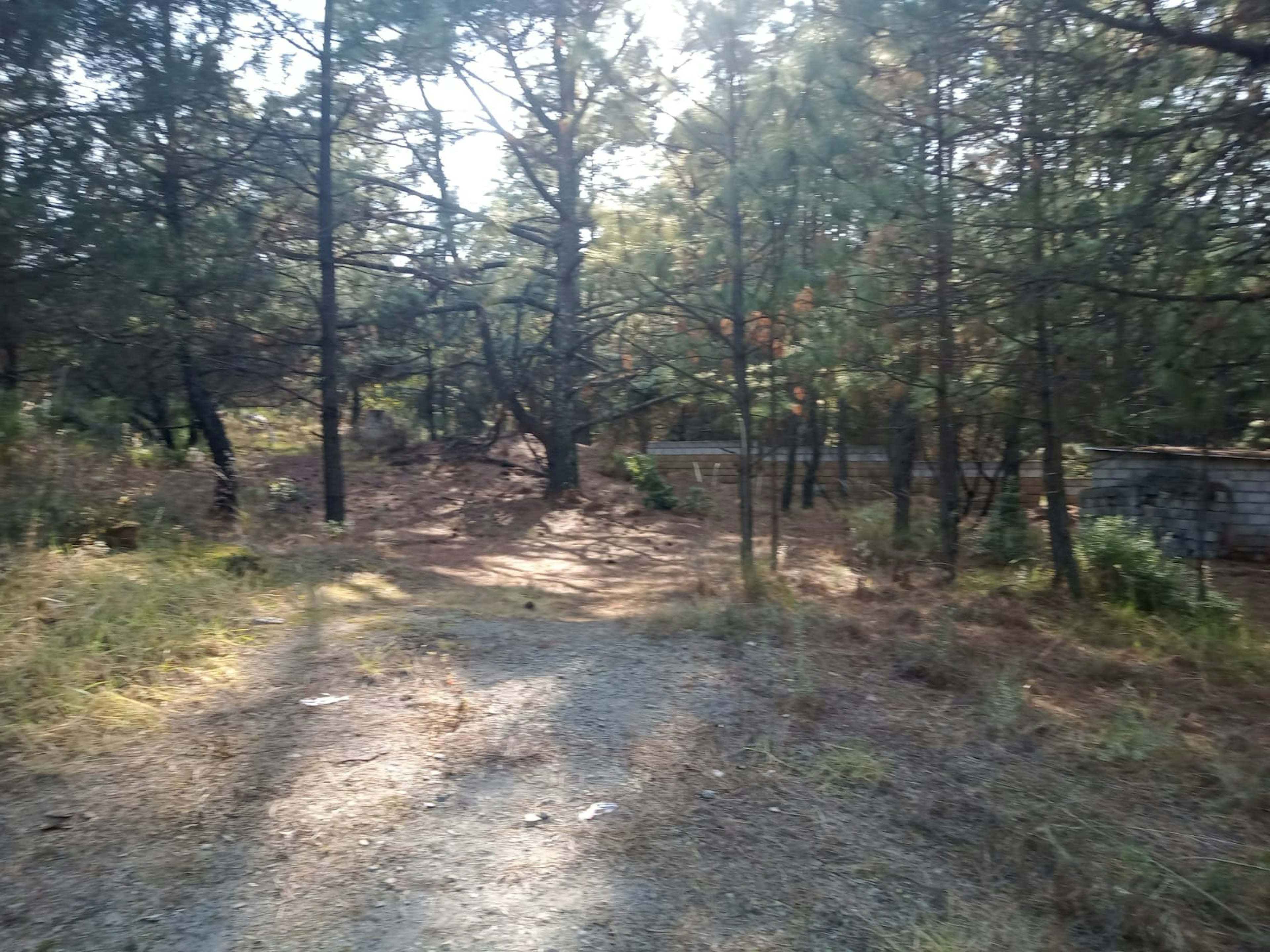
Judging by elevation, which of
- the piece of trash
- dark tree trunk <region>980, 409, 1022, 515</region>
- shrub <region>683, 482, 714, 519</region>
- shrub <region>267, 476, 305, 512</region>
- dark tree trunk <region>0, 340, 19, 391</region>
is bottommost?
the piece of trash

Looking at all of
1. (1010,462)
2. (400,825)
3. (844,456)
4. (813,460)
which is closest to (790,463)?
(813,460)

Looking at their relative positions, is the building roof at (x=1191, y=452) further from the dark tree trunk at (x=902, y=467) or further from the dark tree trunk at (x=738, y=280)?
the dark tree trunk at (x=738, y=280)

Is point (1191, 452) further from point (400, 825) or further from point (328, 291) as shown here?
point (400, 825)

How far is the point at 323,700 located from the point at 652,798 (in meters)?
2.24

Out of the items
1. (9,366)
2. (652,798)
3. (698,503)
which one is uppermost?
(9,366)

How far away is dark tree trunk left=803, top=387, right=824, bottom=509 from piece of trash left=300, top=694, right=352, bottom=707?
10.8m

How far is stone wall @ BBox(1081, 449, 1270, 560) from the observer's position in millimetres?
14250

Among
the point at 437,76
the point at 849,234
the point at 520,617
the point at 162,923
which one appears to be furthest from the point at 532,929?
the point at 437,76

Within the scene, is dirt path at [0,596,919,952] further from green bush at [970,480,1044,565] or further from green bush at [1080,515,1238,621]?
green bush at [970,480,1044,565]

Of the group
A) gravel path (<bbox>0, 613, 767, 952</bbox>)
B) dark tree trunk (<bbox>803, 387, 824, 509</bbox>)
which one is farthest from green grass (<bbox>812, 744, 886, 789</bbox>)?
dark tree trunk (<bbox>803, 387, 824, 509</bbox>)

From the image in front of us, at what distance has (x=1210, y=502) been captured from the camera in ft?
45.8

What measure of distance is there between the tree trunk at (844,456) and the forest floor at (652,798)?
1012 centimetres

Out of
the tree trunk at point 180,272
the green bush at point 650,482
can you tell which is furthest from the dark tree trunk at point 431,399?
the tree trunk at point 180,272

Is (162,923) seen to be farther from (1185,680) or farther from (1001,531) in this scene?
(1001,531)
